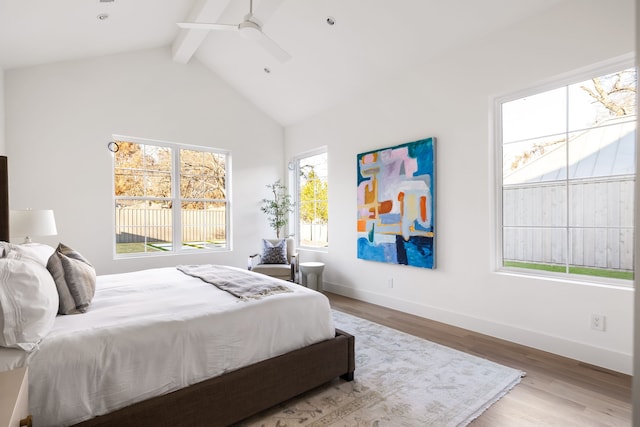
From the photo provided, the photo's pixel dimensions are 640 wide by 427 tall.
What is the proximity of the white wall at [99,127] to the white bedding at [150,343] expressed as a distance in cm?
215

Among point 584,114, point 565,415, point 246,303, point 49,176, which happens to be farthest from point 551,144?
point 49,176

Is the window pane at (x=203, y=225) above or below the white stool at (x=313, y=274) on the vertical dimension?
above

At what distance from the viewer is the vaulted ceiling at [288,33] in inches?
115

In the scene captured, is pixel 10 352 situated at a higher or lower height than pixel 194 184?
lower

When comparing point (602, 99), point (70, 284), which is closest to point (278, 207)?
point (70, 284)

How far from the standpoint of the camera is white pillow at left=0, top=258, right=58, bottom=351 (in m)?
1.30

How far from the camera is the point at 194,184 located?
503 cm

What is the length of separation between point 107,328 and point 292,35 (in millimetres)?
3667

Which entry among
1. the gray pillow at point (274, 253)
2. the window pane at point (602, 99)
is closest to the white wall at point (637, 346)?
the window pane at point (602, 99)

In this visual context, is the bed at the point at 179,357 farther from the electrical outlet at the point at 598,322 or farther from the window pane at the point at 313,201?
the window pane at the point at 313,201

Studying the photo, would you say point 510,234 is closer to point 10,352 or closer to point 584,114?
point 584,114

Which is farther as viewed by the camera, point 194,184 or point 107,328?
point 194,184

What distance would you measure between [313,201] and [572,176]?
11.6ft

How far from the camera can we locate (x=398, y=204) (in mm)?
3936
